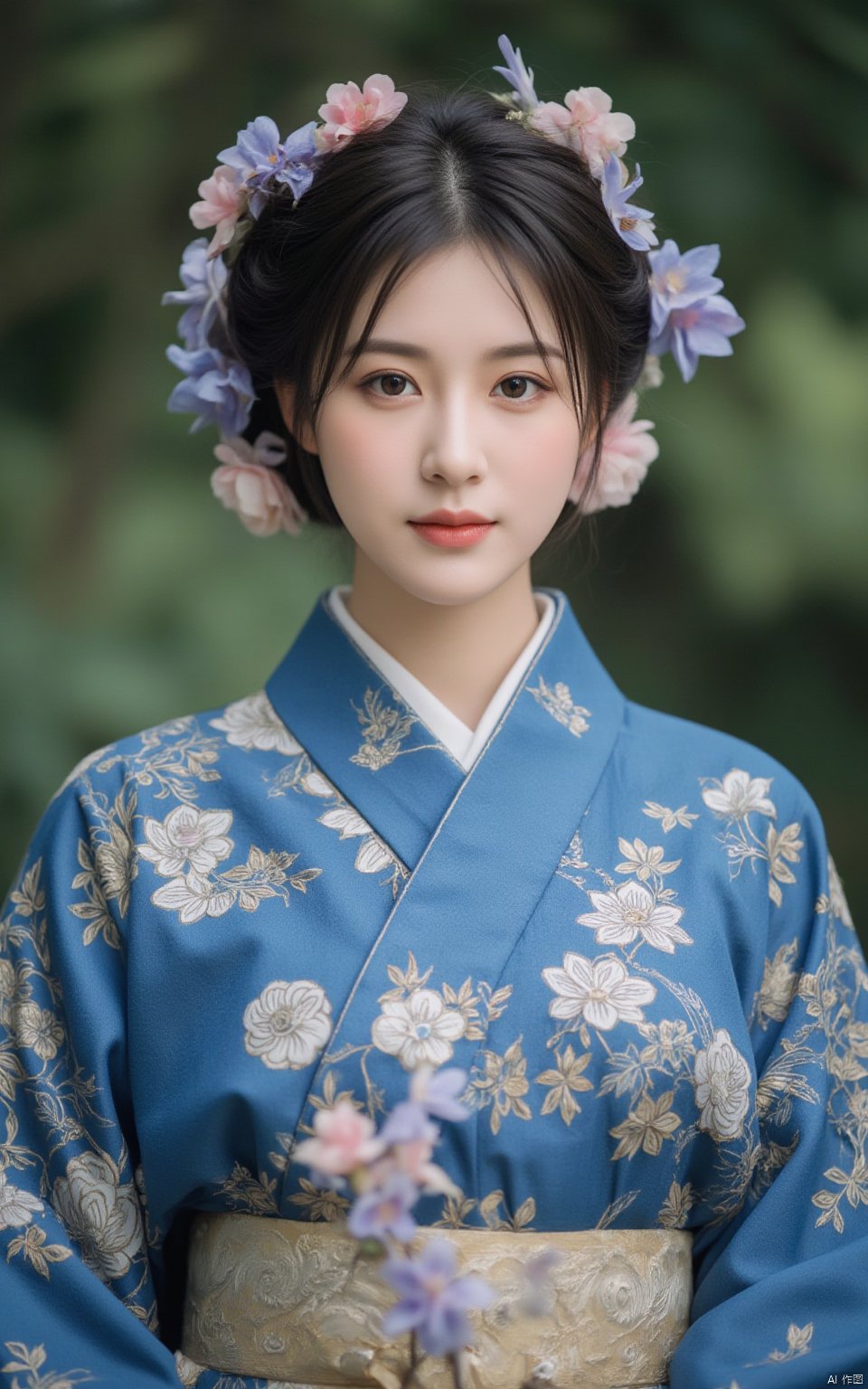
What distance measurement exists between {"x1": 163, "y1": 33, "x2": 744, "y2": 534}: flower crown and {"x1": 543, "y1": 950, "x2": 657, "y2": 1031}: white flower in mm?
631

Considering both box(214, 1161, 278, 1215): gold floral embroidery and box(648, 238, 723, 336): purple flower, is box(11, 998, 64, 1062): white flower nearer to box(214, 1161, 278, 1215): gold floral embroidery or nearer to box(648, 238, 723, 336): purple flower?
box(214, 1161, 278, 1215): gold floral embroidery

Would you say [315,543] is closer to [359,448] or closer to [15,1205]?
[359,448]

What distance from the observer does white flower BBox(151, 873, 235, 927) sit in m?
1.72

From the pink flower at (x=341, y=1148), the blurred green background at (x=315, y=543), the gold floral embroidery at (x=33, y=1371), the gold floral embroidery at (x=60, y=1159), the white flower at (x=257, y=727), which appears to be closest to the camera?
the pink flower at (x=341, y=1148)

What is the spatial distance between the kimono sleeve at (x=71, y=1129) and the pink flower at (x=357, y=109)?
80 centimetres

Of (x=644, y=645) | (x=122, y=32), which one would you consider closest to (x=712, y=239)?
(x=644, y=645)

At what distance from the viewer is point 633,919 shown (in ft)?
5.67

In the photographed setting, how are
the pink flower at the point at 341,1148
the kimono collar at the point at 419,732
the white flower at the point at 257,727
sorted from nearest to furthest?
the pink flower at the point at 341,1148 < the kimono collar at the point at 419,732 < the white flower at the point at 257,727

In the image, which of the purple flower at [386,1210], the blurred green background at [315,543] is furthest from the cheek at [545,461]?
the blurred green background at [315,543]

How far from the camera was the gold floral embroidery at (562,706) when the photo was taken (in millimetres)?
1879

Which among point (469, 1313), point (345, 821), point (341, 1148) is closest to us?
point (341, 1148)

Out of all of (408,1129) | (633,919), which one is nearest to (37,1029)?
(633,919)

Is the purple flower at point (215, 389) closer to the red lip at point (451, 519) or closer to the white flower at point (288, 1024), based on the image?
the red lip at point (451, 519)

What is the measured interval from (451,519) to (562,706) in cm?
31
